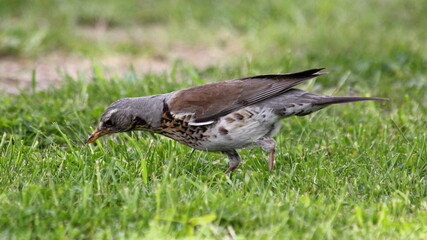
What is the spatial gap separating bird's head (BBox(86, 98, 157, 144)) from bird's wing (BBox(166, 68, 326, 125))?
A: 257 mm

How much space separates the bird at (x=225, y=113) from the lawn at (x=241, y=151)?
22 cm

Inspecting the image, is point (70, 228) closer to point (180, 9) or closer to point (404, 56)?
point (404, 56)

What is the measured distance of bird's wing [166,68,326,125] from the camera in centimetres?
567

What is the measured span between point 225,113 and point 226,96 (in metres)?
0.17

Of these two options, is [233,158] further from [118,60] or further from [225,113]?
[118,60]

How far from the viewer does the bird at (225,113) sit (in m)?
5.62

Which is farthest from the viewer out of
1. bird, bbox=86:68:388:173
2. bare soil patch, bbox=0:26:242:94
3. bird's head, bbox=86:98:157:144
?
bare soil patch, bbox=0:26:242:94

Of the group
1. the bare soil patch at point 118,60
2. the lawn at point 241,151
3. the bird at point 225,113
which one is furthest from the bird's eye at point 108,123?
the bare soil patch at point 118,60

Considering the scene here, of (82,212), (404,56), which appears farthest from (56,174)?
(404,56)

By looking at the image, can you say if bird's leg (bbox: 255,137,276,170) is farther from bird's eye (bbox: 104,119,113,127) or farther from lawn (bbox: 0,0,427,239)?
bird's eye (bbox: 104,119,113,127)

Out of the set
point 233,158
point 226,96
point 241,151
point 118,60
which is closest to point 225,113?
point 226,96

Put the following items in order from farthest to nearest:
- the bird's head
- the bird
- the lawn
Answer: the bird's head → the bird → the lawn

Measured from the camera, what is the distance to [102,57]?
10.1 meters

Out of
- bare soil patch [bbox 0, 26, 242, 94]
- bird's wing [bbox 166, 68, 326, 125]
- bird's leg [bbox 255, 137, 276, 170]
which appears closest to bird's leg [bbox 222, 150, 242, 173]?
bird's leg [bbox 255, 137, 276, 170]
